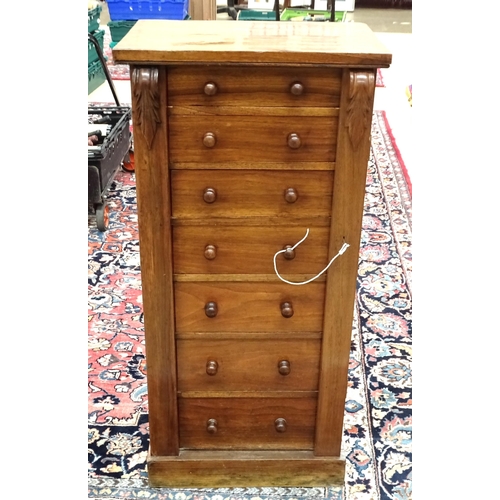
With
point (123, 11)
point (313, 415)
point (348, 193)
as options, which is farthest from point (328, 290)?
point (123, 11)

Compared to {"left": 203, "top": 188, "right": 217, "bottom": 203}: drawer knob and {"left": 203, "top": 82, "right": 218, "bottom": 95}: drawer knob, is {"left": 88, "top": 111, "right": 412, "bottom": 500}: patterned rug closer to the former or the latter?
{"left": 203, "top": 188, "right": 217, "bottom": 203}: drawer knob

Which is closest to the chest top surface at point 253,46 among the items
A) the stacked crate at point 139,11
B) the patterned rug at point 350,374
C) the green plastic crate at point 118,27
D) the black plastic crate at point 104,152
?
the patterned rug at point 350,374

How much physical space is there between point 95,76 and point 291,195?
174 inches

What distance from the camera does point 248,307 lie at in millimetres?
1638

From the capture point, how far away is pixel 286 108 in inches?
55.3

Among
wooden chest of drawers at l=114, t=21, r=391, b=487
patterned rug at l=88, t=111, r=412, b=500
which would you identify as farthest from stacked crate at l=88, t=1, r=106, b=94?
wooden chest of drawers at l=114, t=21, r=391, b=487

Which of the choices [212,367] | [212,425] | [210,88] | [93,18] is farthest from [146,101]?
Result: [93,18]

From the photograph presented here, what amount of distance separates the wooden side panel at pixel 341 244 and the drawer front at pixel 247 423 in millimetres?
52

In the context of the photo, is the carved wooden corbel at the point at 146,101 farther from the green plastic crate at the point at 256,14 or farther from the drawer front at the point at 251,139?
the green plastic crate at the point at 256,14

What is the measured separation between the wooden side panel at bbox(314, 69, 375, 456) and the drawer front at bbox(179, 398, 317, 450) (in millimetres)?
52

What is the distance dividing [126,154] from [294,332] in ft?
8.47

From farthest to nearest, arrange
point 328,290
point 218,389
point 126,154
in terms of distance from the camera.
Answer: point 126,154
point 218,389
point 328,290

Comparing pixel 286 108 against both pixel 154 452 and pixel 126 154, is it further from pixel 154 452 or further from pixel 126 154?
pixel 126 154

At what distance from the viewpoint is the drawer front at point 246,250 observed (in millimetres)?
1541
